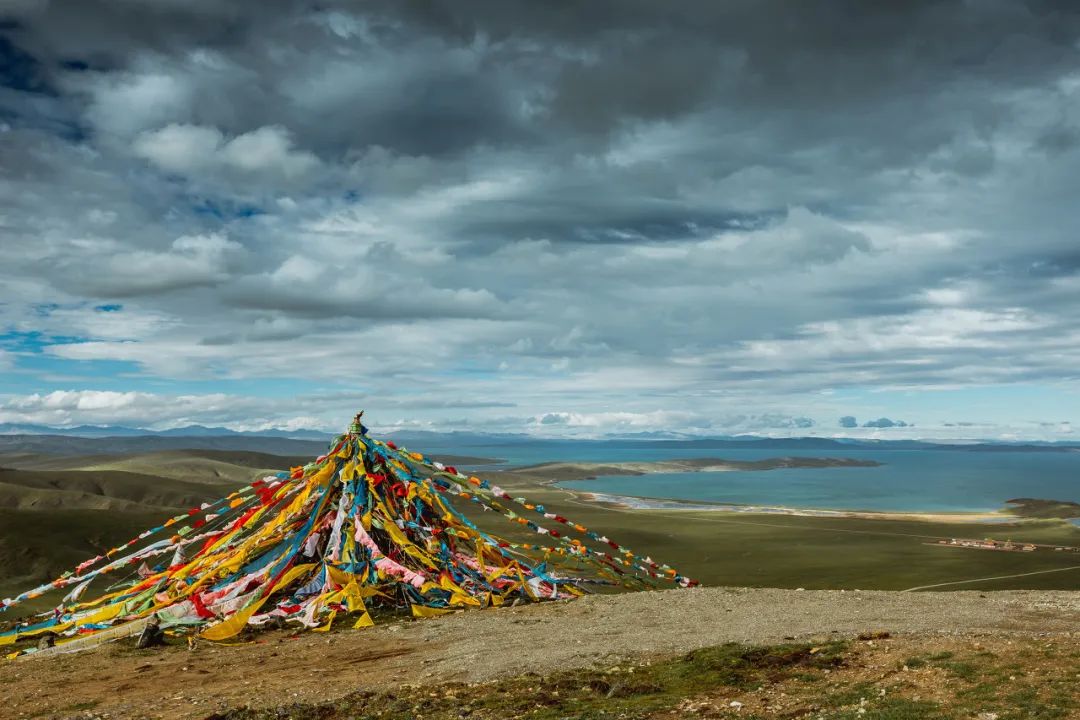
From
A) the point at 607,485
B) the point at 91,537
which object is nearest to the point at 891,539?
the point at 91,537

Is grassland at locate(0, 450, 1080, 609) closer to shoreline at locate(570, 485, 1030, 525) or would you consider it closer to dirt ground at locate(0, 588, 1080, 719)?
shoreline at locate(570, 485, 1030, 525)

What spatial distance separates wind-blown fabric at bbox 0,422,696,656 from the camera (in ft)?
69.6

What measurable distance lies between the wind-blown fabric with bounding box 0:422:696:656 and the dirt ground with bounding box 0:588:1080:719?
5.09 feet

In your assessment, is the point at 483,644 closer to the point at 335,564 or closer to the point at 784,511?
the point at 335,564

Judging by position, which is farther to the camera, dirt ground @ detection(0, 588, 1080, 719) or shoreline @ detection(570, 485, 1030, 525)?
shoreline @ detection(570, 485, 1030, 525)

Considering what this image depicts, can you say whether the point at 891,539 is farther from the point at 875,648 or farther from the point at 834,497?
the point at 834,497

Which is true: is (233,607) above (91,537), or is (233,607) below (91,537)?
above

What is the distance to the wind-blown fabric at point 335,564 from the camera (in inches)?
835

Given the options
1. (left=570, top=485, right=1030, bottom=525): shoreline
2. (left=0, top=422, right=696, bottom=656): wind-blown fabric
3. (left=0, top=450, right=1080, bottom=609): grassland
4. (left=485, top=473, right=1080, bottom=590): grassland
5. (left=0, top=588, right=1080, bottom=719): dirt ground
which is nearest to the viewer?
(left=0, top=588, right=1080, bottom=719): dirt ground

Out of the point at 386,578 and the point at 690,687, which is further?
the point at 386,578

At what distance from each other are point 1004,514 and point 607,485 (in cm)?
8718

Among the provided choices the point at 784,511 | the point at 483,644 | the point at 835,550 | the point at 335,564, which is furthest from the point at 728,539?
the point at 483,644

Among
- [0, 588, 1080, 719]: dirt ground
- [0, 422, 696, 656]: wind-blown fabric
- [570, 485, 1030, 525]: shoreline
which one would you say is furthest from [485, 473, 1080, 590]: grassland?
[0, 588, 1080, 719]: dirt ground

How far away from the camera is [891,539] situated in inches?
2859
